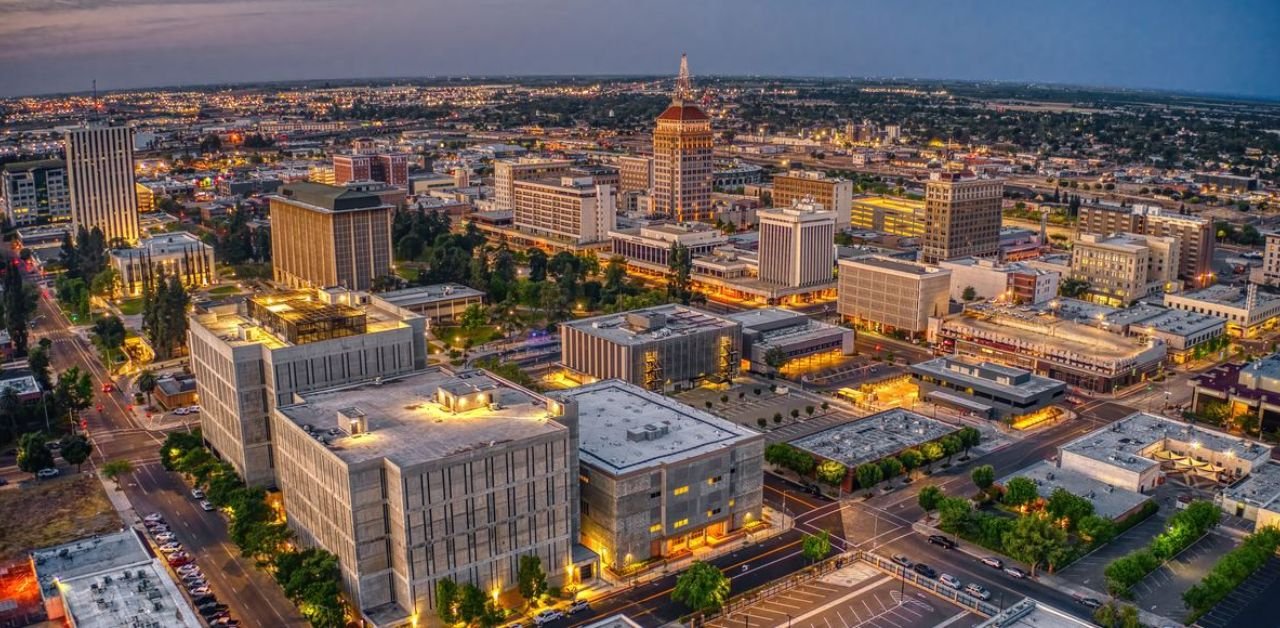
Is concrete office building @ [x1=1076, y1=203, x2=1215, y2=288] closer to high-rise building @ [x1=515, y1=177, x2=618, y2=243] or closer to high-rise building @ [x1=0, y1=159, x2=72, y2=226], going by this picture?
high-rise building @ [x1=515, y1=177, x2=618, y2=243]

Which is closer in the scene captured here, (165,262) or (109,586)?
(109,586)

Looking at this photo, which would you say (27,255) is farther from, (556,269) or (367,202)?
(556,269)

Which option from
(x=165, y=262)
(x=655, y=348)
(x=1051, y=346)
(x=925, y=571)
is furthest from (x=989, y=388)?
(x=165, y=262)

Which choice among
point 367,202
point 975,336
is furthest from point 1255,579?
point 367,202

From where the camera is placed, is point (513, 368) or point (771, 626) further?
point (513, 368)

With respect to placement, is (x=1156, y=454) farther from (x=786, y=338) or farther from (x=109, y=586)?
(x=109, y=586)

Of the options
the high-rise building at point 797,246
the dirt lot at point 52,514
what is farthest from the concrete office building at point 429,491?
the high-rise building at point 797,246

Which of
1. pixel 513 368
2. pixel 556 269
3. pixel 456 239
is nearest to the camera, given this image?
pixel 513 368
